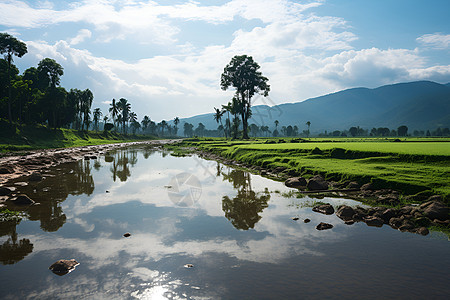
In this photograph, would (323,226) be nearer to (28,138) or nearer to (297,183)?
(297,183)

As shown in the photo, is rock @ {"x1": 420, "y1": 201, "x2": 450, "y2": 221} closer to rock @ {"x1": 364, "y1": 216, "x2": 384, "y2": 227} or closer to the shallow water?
the shallow water

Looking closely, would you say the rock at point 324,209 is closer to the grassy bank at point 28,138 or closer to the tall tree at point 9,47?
the grassy bank at point 28,138

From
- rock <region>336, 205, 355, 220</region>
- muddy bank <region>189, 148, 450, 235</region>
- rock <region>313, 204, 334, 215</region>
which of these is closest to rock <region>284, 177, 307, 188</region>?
muddy bank <region>189, 148, 450, 235</region>

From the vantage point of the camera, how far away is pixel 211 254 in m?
9.25

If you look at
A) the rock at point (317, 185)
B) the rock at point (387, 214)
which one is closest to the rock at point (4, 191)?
the rock at point (317, 185)

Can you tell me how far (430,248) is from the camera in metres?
9.51

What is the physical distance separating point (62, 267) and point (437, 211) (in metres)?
15.9

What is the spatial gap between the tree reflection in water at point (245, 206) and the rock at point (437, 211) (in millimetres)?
8050

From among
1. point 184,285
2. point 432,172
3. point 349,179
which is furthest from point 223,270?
point 432,172

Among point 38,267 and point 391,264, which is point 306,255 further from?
point 38,267

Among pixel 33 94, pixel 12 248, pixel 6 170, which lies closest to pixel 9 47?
pixel 33 94

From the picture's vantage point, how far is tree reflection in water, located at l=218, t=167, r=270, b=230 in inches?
509

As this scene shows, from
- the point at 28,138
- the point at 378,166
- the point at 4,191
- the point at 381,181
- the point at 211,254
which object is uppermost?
the point at 28,138

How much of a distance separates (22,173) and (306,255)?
96.7 ft
